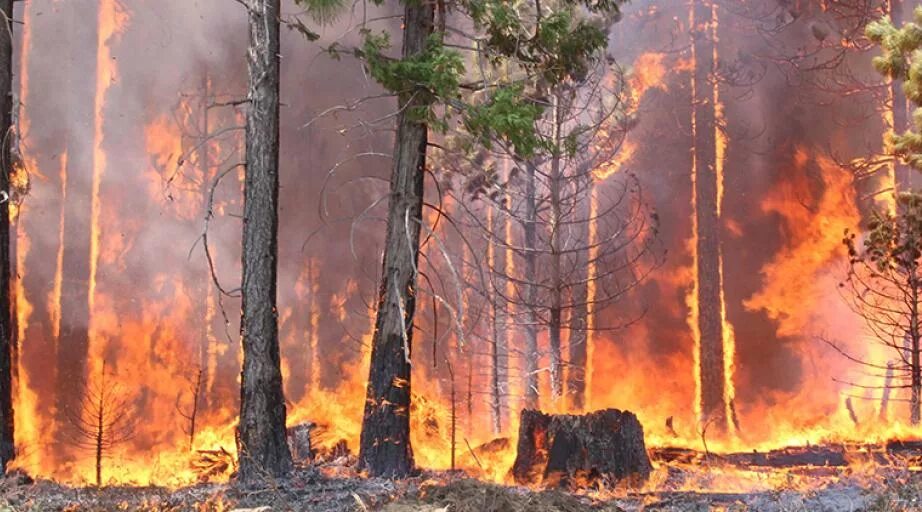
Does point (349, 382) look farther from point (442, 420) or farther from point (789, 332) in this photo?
point (789, 332)

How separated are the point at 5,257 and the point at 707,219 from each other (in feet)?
51.1

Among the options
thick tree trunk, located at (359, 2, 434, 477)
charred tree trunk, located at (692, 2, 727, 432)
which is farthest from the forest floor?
charred tree trunk, located at (692, 2, 727, 432)

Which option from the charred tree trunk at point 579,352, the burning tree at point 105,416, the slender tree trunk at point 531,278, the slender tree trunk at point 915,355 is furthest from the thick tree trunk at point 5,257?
the slender tree trunk at point 915,355

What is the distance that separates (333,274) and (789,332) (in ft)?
36.4

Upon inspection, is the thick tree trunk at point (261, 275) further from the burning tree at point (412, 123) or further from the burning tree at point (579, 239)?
the burning tree at point (579, 239)

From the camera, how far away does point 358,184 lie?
21000 millimetres

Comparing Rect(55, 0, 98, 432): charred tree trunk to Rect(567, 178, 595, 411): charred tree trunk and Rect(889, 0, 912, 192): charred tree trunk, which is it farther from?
Rect(889, 0, 912, 192): charred tree trunk

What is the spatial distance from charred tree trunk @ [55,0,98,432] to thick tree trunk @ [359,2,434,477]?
39.7ft

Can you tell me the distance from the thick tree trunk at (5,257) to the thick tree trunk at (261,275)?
2987 millimetres

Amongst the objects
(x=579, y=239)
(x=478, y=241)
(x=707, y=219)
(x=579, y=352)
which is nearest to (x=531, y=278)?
(x=579, y=239)

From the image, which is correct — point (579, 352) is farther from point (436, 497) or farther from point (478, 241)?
point (436, 497)

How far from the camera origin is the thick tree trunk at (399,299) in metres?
9.99

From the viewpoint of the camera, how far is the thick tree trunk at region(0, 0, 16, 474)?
32.2 feet

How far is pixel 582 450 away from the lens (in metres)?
9.83
